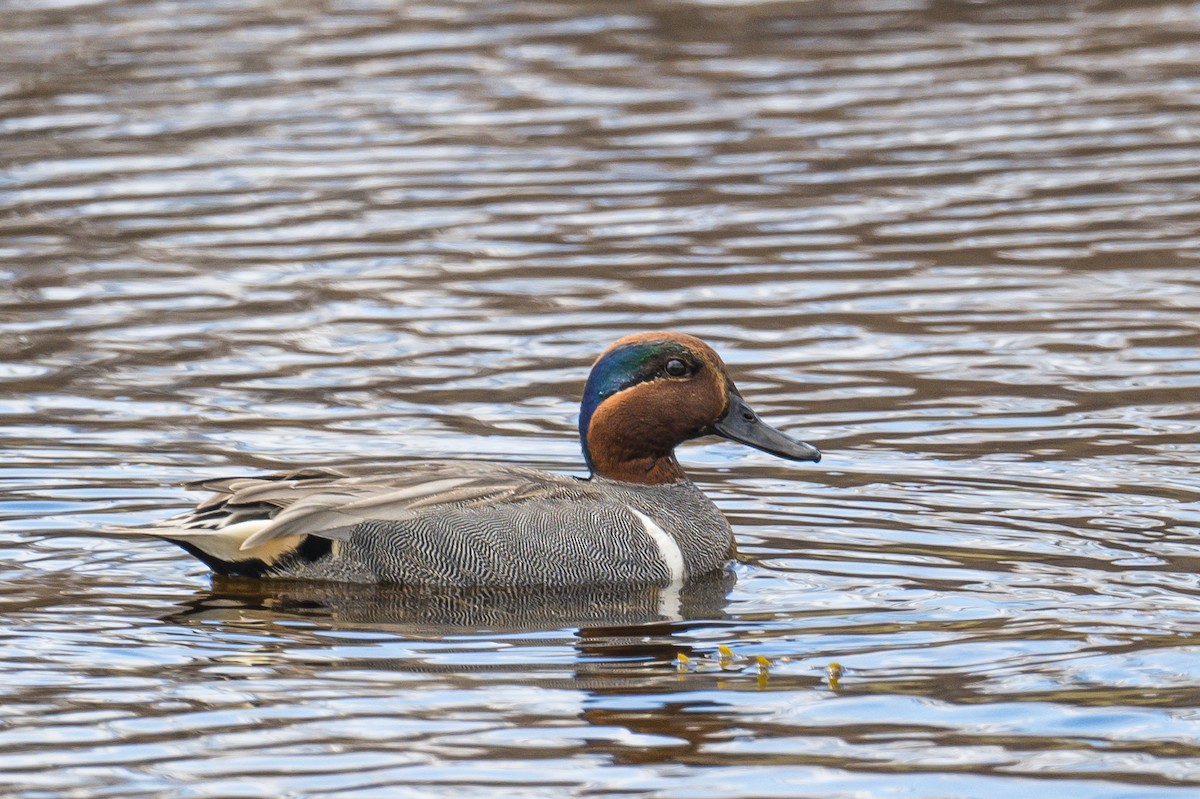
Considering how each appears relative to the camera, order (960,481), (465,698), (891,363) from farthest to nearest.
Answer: (891,363) < (960,481) < (465,698)

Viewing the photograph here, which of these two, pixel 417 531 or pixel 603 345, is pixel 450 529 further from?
pixel 603 345

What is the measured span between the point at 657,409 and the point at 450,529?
1142 mm

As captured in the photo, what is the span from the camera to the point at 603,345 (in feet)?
40.9

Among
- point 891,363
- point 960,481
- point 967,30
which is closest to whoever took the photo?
point 960,481

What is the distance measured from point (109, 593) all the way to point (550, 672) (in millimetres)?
1893

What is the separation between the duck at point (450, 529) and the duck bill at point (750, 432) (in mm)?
399

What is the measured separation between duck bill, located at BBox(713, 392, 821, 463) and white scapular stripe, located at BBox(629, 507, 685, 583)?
2.15ft

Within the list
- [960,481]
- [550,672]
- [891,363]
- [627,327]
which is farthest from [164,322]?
[550,672]

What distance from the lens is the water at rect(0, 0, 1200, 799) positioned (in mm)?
6984

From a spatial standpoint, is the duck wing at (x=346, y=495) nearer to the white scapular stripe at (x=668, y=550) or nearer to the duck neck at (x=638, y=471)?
the white scapular stripe at (x=668, y=550)

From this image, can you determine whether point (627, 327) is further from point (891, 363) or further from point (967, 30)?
point (967, 30)

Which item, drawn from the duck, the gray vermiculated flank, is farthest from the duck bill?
the gray vermiculated flank

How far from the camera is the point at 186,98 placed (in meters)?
18.5

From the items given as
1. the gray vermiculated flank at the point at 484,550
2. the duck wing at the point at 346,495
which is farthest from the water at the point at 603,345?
the duck wing at the point at 346,495
